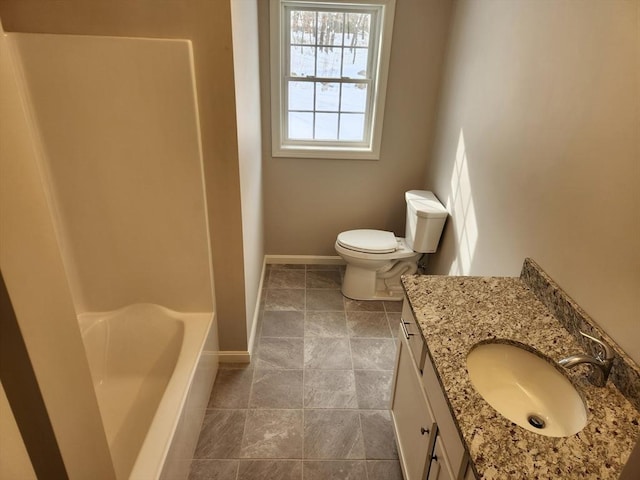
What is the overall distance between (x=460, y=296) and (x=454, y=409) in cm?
56

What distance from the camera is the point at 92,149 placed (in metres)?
1.82

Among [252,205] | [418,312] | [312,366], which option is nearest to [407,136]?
[252,205]

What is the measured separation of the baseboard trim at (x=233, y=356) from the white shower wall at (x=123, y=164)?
0.37 metres

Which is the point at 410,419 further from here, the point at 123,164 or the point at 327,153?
the point at 327,153

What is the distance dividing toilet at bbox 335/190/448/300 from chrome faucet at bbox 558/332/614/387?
64.2 inches

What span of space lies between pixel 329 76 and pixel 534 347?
7.92ft

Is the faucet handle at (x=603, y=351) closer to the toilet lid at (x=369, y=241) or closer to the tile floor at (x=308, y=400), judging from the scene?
the tile floor at (x=308, y=400)

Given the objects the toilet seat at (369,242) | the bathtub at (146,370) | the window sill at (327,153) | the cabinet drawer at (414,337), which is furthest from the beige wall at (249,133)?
the cabinet drawer at (414,337)

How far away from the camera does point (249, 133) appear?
7.82 feet

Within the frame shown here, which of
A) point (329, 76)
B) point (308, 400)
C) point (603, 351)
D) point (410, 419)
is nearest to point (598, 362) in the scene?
point (603, 351)

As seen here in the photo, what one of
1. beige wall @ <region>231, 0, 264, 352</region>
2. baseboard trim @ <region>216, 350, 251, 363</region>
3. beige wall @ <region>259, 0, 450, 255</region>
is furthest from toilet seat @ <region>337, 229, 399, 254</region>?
baseboard trim @ <region>216, 350, 251, 363</region>

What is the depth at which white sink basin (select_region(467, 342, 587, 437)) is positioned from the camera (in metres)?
1.19

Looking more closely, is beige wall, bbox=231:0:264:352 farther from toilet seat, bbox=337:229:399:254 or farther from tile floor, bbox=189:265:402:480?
toilet seat, bbox=337:229:399:254

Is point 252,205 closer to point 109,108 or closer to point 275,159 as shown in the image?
point 275,159
